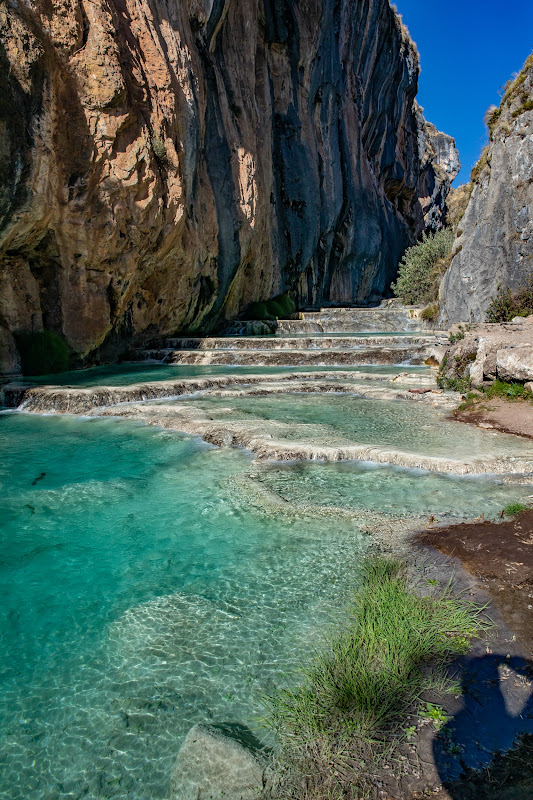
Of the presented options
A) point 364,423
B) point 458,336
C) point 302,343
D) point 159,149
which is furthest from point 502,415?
point 159,149

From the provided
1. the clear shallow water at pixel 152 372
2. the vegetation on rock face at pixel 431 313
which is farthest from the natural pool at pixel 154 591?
the vegetation on rock face at pixel 431 313

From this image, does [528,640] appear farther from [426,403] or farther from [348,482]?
[426,403]

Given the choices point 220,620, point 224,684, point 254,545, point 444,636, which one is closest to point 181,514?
point 254,545

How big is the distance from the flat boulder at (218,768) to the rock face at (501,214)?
14.2m

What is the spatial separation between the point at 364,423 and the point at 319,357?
6.60 meters

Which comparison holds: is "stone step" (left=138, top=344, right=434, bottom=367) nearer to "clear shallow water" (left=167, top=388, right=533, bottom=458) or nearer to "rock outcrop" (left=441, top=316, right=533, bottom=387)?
"rock outcrop" (left=441, top=316, right=533, bottom=387)

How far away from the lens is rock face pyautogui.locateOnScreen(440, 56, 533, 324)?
13.8 m

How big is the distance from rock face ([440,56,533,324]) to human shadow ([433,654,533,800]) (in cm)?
1339

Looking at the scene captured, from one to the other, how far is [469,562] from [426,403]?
5.47m

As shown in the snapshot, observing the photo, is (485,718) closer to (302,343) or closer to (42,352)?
(42,352)

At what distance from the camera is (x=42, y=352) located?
12.0 m

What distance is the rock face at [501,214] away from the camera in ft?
45.3

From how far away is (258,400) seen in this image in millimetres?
9297

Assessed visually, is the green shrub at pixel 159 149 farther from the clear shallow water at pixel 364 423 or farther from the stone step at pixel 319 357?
the clear shallow water at pixel 364 423
